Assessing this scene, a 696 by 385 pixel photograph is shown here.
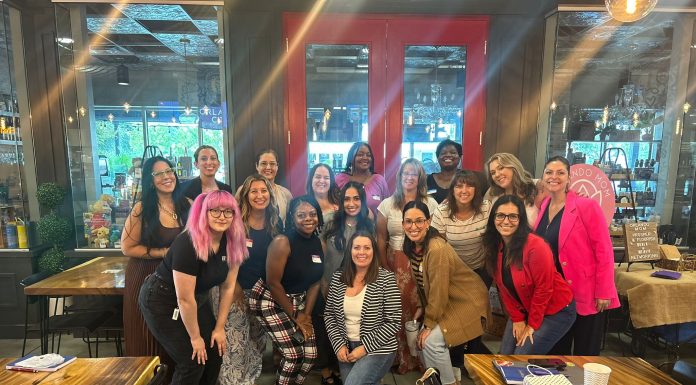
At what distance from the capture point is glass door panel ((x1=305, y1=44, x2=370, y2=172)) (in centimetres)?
396

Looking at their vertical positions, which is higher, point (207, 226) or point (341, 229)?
point (207, 226)

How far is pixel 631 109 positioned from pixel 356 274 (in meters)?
3.89

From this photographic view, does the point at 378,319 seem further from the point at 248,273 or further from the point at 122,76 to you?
the point at 122,76

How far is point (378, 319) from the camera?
249 centimetres

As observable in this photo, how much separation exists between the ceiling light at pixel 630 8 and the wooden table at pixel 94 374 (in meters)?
3.16

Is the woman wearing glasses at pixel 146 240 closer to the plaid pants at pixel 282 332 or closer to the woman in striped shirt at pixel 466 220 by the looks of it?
the plaid pants at pixel 282 332

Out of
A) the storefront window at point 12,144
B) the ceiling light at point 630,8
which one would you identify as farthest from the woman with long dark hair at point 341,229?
the storefront window at point 12,144

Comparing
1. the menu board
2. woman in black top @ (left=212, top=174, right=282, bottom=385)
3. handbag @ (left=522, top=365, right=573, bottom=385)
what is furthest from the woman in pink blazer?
woman in black top @ (left=212, top=174, right=282, bottom=385)

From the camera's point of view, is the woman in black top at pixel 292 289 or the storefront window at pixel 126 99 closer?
the woman in black top at pixel 292 289

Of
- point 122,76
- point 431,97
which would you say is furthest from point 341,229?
point 122,76

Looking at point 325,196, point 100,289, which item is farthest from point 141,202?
point 325,196

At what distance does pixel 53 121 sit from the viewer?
3.85 metres

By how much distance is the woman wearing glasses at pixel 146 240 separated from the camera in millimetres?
2537

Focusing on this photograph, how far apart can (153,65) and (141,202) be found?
11.2ft
